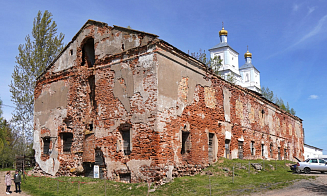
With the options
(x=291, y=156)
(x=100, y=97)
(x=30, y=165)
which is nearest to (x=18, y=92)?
(x=30, y=165)

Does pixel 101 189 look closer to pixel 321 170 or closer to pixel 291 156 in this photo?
pixel 321 170

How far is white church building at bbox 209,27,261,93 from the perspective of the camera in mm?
60688

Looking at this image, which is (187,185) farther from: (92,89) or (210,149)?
(92,89)

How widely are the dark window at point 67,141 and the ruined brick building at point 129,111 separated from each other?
0.06 metres

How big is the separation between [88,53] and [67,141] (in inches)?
208

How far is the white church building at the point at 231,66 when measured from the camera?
60.7m

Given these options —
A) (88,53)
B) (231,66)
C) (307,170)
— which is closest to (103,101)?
(88,53)

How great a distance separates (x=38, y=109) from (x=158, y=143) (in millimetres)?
9816

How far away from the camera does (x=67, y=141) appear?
58.2ft

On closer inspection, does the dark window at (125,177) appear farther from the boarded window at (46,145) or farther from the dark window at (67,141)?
the boarded window at (46,145)

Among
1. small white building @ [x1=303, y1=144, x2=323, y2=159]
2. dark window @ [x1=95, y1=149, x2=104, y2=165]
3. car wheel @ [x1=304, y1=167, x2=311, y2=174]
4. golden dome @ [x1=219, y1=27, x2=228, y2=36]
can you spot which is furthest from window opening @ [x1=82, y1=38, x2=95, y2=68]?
small white building @ [x1=303, y1=144, x2=323, y2=159]

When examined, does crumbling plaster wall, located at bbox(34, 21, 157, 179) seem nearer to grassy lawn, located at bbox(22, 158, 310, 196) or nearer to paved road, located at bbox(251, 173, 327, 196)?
grassy lawn, located at bbox(22, 158, 310, 196)

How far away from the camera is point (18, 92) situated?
27781 millimetres

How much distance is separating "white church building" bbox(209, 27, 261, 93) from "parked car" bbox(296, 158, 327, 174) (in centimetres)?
3558
